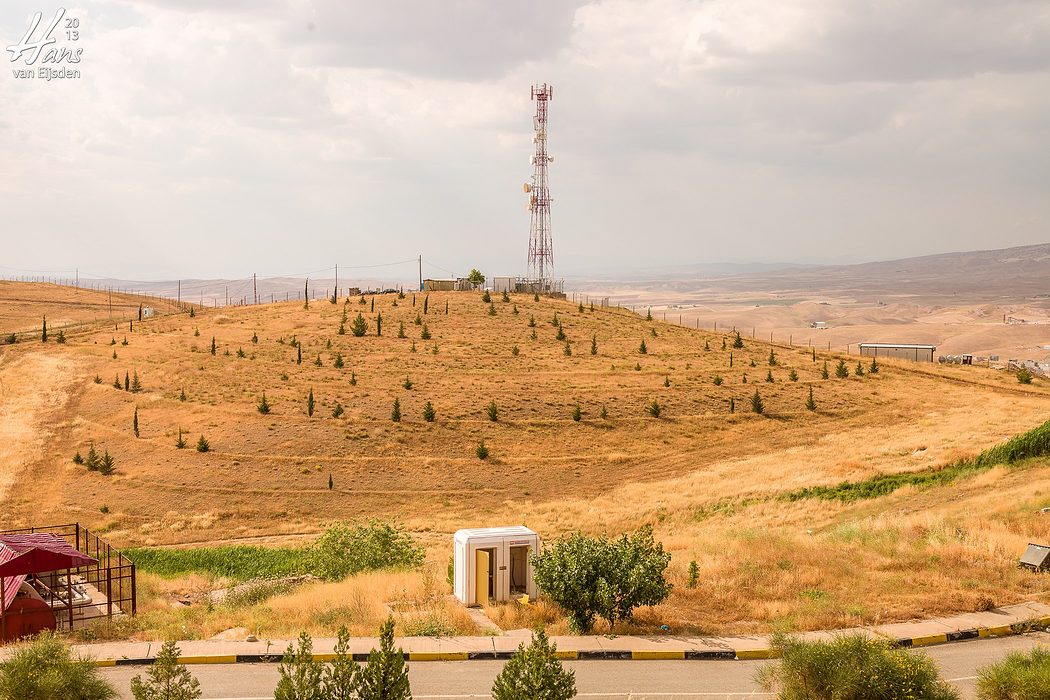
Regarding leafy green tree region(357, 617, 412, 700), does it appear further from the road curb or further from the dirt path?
the dirt path

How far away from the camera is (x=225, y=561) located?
3791cm

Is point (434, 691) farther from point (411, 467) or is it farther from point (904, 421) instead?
point (904, 421)

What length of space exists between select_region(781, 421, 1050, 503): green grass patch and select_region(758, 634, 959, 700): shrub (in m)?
26.6

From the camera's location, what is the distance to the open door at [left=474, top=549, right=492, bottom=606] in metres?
22.5

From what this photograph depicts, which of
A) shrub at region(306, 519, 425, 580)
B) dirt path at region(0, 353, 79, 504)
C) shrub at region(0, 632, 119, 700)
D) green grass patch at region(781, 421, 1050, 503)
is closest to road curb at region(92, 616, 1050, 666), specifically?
shrub at region(0, 632, 119, 700)

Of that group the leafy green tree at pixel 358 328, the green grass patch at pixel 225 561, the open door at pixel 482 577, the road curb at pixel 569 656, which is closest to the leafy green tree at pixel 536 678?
the road curb at pixel 569 656

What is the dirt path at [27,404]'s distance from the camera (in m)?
52.0

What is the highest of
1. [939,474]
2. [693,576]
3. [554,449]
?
[693,576]

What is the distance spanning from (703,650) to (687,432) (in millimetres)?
42237

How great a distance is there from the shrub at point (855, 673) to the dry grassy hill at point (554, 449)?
5359 millimetres

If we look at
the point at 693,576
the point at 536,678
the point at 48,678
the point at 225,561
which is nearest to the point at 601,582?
the point at 693,576

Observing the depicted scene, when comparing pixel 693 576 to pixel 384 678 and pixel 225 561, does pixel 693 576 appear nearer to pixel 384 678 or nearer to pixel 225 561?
pixel 384 678

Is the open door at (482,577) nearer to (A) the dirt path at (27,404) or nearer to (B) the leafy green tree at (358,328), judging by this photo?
(A) the dirt path at (27,404)

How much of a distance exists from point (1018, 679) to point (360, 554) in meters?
21.7
